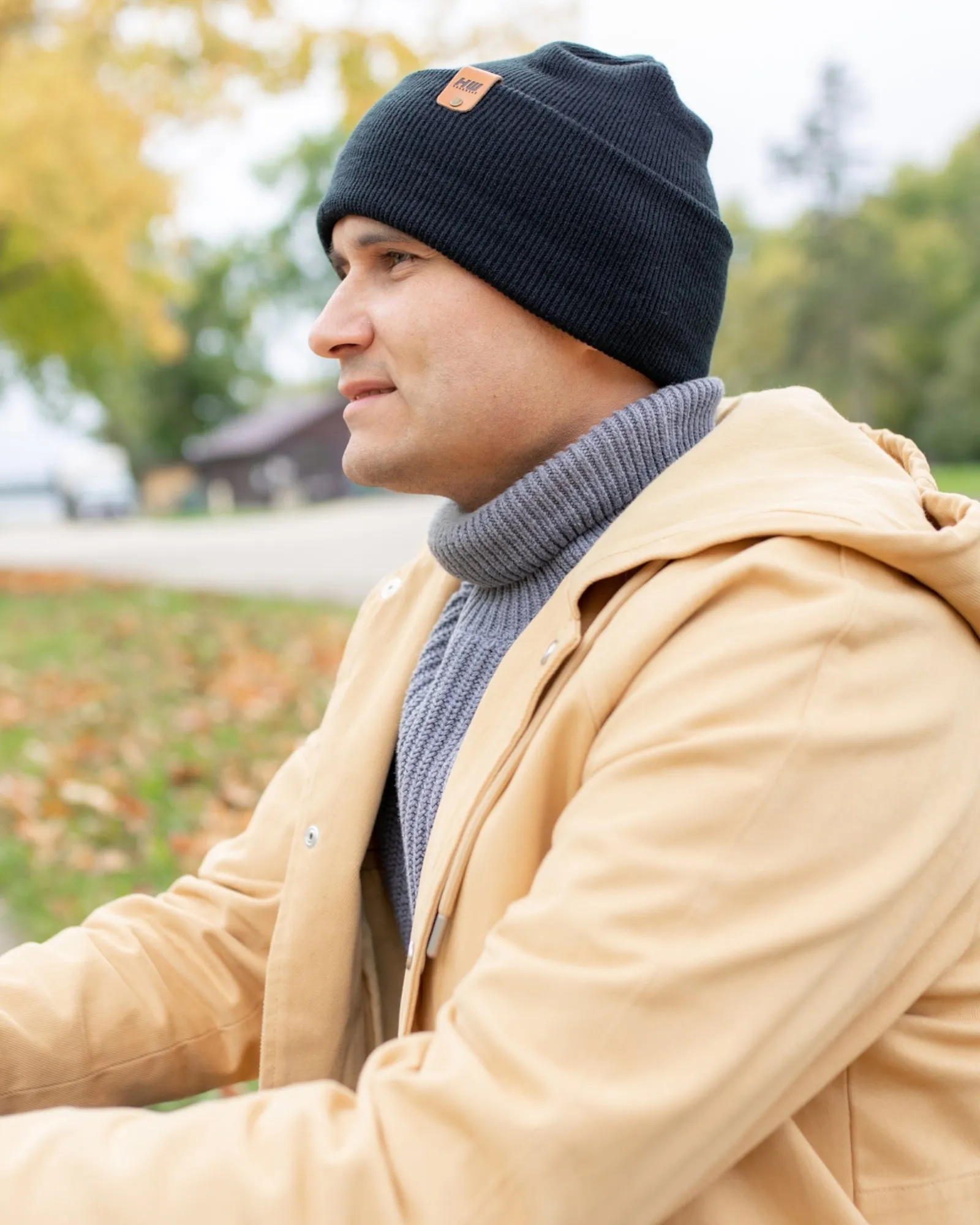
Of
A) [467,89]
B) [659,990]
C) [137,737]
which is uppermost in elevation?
[467,89]

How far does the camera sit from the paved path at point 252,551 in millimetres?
14773

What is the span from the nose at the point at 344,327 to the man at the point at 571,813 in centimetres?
1

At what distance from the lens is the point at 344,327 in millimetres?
2029

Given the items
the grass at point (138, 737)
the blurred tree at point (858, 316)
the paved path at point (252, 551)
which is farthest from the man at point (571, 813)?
the blurred tree at point (858, 316)

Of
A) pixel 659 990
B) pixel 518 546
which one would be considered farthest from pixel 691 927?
pixel 518 546

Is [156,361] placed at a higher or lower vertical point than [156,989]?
lower

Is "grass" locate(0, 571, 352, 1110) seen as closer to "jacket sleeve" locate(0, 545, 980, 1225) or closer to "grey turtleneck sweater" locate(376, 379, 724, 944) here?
"grey turtleneck sweater" locate(376, 379, 724, 944)

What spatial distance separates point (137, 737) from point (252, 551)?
1421cm

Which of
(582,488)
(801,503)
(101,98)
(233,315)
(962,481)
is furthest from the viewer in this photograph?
(233,315)

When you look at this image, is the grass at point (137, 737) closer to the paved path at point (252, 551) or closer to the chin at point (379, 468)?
the paved path at point (252, 551)

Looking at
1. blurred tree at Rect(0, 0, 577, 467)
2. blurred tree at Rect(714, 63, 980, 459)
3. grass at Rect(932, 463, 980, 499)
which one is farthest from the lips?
blurred tree at Rect(714, 63, 980, 459)

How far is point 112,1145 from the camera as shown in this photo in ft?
4.25

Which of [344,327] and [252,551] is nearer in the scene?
[344,327]

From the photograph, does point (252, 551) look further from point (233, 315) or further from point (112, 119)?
point (233, 315)
